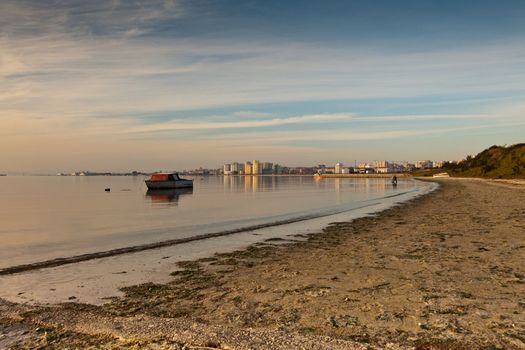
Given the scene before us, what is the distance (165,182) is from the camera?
275 ft

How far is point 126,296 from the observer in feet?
31.3

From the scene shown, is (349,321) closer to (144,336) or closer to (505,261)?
(144,336)

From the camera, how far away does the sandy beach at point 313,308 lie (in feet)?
20.6

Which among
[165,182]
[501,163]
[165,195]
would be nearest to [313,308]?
[165,195]

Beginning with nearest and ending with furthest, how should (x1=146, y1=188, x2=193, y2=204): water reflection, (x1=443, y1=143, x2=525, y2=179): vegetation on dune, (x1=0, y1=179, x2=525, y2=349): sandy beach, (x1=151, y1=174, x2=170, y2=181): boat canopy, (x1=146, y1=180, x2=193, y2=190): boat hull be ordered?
(x1=0, y1=179, x2=525, y2=349): sandy beach < (x1=146, y1=188, x2=193, y2=204): water reflection < (x1=146, y1=180, x2=193, y2=190): boat hull < (x1=151, y1=174, x2=170, y2=181): boat canopy < (x1=443, y1=143, x2=525, y2=179): vegetation on dune

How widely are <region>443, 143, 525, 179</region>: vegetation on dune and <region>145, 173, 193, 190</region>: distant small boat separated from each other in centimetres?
7537

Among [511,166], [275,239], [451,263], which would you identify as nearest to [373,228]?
[275,239]

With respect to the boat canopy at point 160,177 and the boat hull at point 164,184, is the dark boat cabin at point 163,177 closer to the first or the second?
the boat canopy at point 160,177

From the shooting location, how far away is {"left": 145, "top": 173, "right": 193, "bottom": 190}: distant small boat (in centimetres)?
8288

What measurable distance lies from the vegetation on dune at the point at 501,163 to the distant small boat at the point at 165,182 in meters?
75.4

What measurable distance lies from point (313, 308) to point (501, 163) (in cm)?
13974

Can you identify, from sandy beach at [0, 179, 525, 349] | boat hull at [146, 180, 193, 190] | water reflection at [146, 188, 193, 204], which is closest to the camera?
sandy beach at [0, 179, 525, 349]

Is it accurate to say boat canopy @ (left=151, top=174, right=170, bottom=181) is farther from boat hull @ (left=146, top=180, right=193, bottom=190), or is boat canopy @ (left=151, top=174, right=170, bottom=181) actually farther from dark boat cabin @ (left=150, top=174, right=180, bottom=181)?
boat hull @ (left=146, top=180, right=193, bottom=190)

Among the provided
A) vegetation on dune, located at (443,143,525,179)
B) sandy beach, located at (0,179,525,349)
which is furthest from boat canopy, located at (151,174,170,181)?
vegetation on dune, located at (443,143,525,179)
